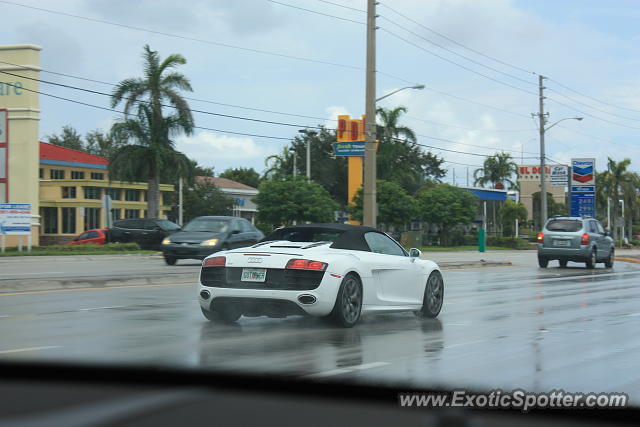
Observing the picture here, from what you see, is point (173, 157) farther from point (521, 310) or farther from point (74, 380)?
point (74, 380)

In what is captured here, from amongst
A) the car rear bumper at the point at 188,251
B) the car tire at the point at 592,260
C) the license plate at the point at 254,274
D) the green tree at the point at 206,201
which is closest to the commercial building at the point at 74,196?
the green tree at the point at 206,201

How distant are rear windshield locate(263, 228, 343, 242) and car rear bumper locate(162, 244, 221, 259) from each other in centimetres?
1309

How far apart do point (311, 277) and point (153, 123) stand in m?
39.1

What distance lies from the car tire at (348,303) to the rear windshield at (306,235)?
918mm

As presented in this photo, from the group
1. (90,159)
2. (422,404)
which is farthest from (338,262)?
(90,159)

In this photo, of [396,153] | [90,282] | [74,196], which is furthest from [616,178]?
[90,282]

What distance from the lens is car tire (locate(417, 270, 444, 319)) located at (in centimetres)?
1218

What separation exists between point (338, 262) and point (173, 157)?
1523 inches

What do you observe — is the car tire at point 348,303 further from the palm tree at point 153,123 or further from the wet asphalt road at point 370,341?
the palm tree at point 153,123

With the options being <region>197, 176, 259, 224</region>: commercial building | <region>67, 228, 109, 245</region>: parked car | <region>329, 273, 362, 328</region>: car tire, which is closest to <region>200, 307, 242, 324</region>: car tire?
<region>329, 273, 362, 328</region>: car tire

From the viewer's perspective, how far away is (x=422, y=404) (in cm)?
387

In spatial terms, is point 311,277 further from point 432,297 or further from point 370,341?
point 432,297
